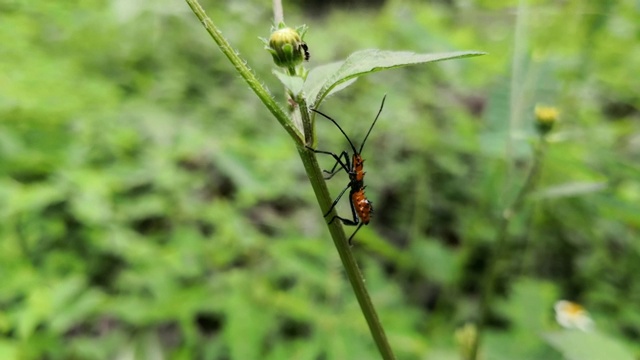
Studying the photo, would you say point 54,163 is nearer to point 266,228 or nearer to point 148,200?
point 148,200

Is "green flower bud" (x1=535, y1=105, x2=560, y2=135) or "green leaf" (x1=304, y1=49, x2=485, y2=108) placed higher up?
"green leaf" (x1=304, y1=49, x2=485, y2=108)

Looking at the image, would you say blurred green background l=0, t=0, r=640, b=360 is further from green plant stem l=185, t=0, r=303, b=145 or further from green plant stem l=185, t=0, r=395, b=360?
green plant stem l=185, t=0, r=303, b=145

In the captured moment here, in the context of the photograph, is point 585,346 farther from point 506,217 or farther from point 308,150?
point 308,150

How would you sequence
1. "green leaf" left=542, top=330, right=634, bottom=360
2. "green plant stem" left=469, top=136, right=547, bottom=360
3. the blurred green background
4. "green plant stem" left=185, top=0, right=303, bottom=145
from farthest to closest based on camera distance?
the blurred green background, "green plant stem" left=469, top=136, right=547, bottom=360, "green leaf" left=542, top=330, right=634, bottom=360, "green plant stem" left=185, top=0, right=303, bottom=145

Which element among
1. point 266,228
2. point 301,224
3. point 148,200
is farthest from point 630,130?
point 148,200

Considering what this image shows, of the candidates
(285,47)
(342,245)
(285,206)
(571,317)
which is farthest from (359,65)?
(285,206)

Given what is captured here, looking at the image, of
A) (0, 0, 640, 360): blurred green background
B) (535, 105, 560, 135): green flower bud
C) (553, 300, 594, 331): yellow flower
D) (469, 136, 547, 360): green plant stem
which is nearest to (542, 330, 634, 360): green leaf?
(469, 136, 547, 360): green plant stem
